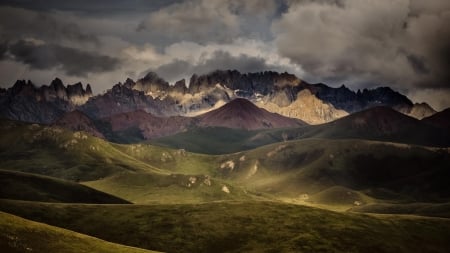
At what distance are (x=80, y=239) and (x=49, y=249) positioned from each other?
15364mm

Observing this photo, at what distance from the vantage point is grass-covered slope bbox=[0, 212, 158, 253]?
9962cm

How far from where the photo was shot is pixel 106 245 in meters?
120

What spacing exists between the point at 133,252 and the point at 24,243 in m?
26.2

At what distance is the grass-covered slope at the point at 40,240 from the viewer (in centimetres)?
9962

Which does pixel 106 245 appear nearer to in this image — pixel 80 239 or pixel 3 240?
pixel 80 239

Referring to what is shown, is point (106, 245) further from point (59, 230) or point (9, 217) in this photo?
point (9, 217)

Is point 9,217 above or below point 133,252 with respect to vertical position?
above

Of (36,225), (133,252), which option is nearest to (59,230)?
(36,225)

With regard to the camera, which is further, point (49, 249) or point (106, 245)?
point (106, 245)

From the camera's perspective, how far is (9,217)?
11700cm

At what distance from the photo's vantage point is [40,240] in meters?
108

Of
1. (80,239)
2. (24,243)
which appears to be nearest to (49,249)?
(24,243)

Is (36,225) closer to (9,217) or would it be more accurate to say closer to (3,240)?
(9,217)

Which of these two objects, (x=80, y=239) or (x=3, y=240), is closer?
(x=3, y=240)
